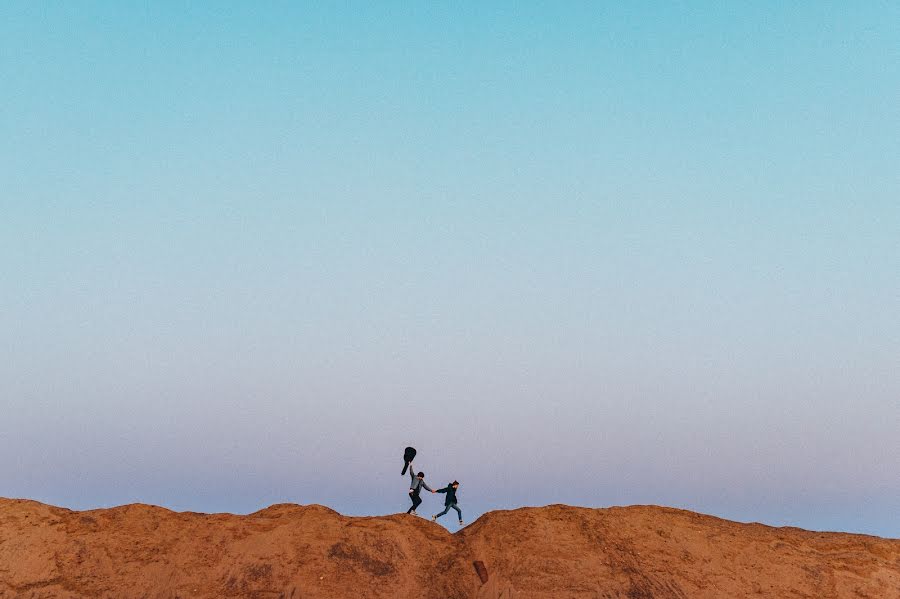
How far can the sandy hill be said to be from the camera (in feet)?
75.2

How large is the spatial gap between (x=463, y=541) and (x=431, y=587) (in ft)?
7.42

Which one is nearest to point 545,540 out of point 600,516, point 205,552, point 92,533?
point 600,516

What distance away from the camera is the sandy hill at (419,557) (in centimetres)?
2292

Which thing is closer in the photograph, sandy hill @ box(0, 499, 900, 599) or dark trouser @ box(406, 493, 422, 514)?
sandy hill @ box(0, 499, 900, 599)

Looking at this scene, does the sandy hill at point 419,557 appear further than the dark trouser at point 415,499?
No

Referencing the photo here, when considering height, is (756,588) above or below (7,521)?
below

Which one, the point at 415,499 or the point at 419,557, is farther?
the point at 415,499

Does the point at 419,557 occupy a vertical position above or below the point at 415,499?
below

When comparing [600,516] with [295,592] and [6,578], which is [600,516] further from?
[6,578]

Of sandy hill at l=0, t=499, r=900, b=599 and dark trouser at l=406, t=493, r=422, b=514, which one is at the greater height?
dark trouser at l=406, t=493, r=422, b=514

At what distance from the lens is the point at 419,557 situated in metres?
24.3

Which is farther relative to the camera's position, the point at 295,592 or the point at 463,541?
the point at 463,541

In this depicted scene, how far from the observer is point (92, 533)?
2469cm

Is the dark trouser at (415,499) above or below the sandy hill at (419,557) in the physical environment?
above
